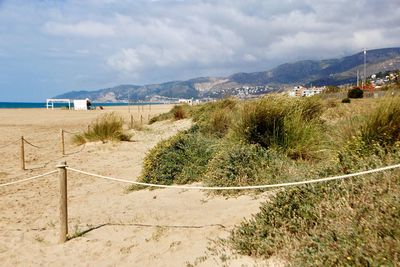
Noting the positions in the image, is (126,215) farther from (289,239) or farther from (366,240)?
(366,240)

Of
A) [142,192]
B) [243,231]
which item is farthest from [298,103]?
[243,231]

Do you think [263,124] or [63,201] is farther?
[263,124]

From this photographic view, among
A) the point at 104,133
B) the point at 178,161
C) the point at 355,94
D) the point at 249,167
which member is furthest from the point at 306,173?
the point at 355,94

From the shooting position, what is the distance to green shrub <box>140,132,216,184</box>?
725 centimetres

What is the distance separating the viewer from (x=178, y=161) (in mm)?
7750

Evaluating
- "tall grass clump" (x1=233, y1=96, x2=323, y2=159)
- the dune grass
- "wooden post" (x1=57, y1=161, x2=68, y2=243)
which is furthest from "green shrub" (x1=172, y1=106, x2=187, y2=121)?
"wooden post" (x1=57, y1=161, x2=68, y2=243)

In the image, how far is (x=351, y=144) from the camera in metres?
5.38

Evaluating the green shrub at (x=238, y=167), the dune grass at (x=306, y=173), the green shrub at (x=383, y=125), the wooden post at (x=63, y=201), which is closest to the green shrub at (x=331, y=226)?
the dune grass at (x=306, y=173)

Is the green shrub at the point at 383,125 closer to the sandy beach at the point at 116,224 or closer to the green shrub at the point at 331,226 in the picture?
the sandy beach at the point at 116,224

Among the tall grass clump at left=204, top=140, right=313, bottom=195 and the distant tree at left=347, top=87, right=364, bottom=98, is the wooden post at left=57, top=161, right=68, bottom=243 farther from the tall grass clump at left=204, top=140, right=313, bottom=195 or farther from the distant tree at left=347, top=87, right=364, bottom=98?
the distant tree at left=347, top=87, right=364, bottom=98

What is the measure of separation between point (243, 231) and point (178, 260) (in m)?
0.76

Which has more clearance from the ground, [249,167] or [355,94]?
[355,94]

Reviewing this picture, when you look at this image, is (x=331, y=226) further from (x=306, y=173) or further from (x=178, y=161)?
(x=178, y=161)

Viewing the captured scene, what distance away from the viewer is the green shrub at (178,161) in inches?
285
